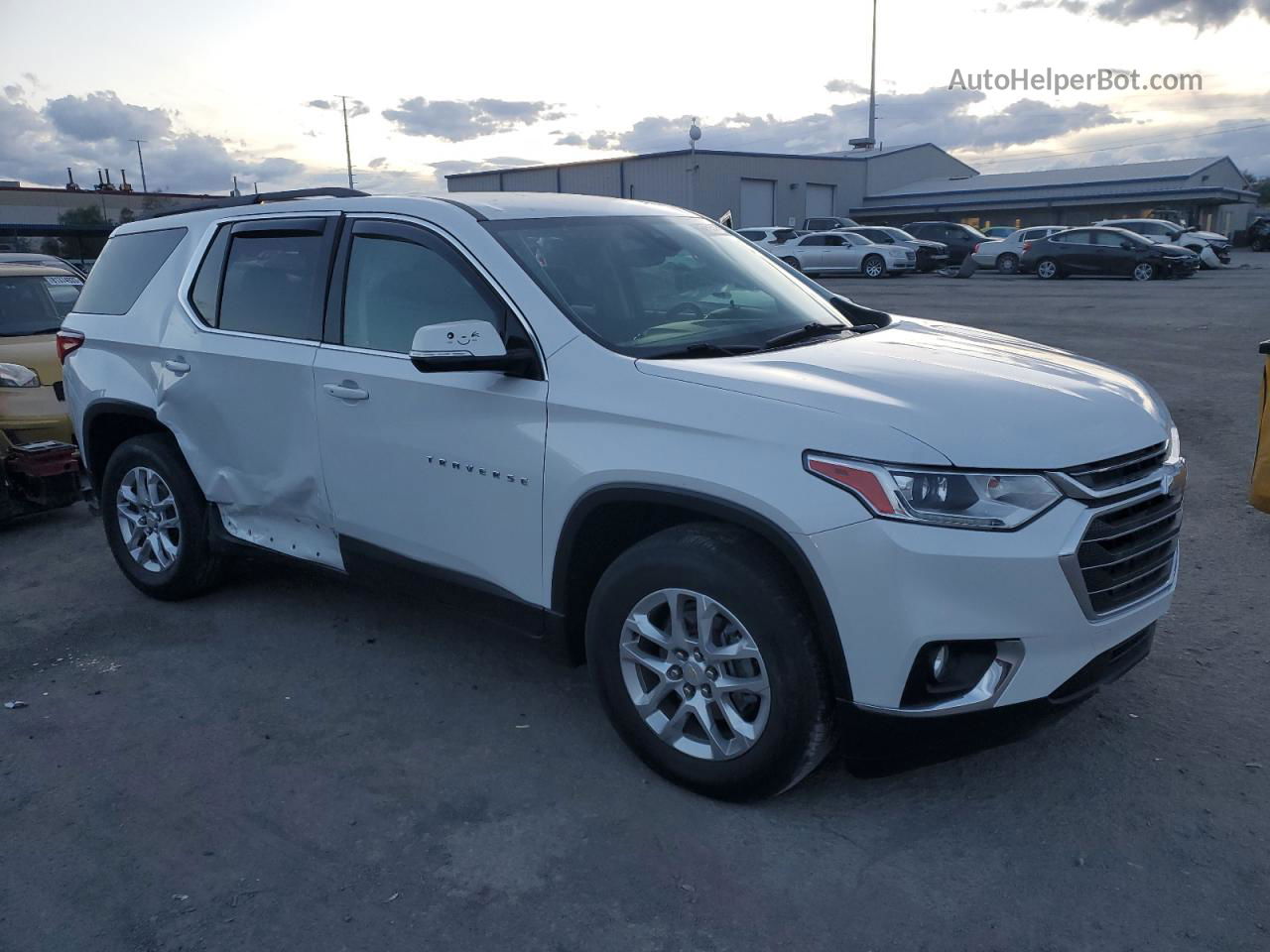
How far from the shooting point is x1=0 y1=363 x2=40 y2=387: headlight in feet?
22.5

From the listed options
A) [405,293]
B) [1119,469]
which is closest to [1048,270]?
[405,293]

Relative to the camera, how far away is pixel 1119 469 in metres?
3.02

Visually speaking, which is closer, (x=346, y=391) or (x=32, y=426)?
(x=346, y=391)

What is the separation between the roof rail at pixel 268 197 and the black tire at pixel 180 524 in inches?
45.4

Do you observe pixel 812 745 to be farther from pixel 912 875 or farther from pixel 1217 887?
pixel 1217 887

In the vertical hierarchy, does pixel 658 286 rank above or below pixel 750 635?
above

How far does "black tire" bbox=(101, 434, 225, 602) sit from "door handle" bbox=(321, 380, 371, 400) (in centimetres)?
128

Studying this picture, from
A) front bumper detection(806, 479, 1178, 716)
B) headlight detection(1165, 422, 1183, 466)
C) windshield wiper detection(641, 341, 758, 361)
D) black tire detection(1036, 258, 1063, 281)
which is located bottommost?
black tire detection(1036, 258, 1063, 281)

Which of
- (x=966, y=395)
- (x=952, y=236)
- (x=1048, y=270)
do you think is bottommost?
(x=1048, y=270)

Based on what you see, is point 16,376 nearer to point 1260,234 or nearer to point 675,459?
point 675,459

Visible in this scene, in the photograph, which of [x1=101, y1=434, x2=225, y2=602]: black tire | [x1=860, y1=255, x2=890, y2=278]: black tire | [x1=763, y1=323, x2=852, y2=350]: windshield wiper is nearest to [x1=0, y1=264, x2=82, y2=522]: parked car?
[x1=101, y1=434, x2=225, y2=602]: black tire

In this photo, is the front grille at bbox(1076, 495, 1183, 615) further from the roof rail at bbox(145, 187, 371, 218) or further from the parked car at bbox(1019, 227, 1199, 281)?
the parked car at bbox(1019, 227, 1199, 281)

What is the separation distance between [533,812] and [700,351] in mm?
1604

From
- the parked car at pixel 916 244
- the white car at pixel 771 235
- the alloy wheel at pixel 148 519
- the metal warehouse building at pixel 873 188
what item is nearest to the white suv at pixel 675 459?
the alloy wheel at pixel 148 519
